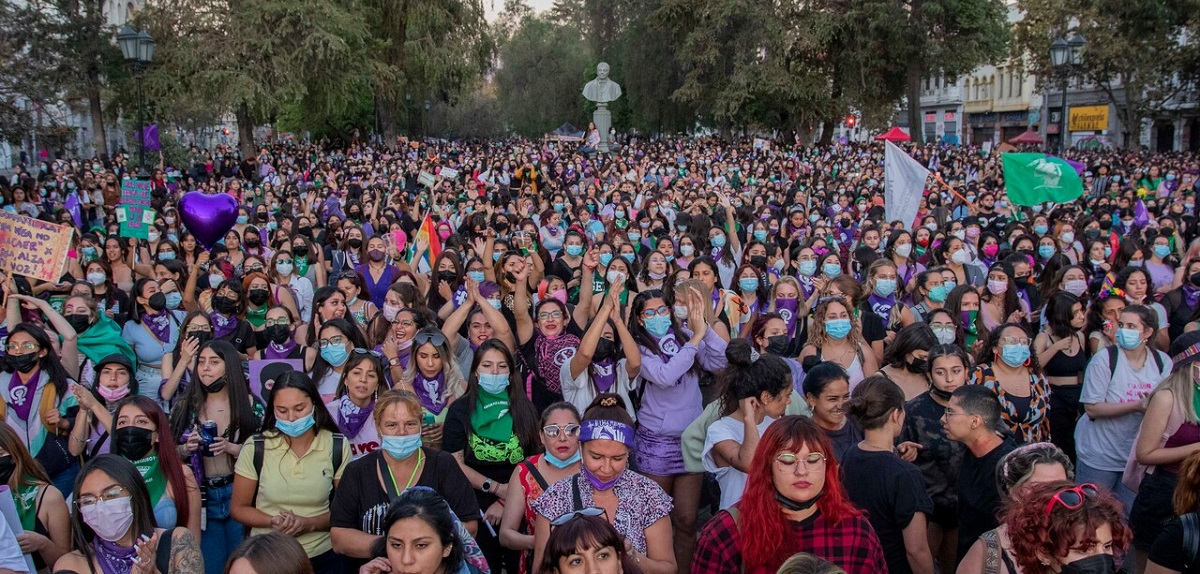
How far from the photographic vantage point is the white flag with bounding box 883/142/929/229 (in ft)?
45.7

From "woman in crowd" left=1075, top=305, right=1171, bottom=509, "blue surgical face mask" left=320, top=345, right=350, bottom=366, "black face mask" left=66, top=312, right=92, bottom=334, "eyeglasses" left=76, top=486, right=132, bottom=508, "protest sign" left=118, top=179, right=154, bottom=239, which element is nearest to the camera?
"eyeglasses" left=76, top=486, right=132, bottom=508

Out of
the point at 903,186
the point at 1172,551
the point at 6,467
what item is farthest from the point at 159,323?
the point at 903,186

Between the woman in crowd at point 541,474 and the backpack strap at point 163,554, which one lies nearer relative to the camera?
the backpack strap at point 163,554

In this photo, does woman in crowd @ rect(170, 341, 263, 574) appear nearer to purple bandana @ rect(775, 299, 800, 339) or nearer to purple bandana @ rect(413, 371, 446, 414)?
purple bandana @ rect(413, 371, 446, 414)

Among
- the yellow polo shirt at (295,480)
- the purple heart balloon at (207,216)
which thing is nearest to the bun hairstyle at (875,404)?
the yellow polo shirt at (295,480)

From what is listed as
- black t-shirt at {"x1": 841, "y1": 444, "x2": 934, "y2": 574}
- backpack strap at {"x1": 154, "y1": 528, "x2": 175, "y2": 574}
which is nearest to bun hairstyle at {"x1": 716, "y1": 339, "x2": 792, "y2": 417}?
black t-shirt at {"x1": 841, "y1": 444, "x2": 934, "y2": 574}

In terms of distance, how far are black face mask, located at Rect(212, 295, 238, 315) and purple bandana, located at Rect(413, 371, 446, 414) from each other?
2539 mm

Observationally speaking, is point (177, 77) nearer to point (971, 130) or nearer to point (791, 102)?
point (791, 102)

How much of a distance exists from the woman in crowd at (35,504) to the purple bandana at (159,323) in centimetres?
318

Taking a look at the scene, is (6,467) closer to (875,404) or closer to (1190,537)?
(875,404)

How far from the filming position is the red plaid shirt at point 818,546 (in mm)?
3377

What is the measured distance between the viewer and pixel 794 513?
341 centimetres

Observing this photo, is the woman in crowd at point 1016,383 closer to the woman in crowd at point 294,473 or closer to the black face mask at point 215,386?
the woman in crowd at point 294,473

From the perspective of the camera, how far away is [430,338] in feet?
18.3
